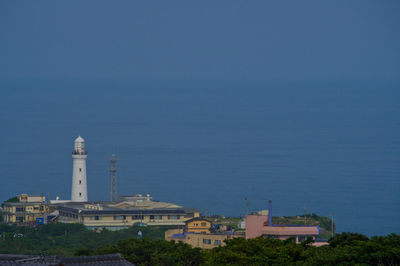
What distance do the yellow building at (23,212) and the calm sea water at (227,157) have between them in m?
16.7

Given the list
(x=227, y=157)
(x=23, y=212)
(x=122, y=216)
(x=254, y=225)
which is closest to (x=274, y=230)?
(x=254, y=225)

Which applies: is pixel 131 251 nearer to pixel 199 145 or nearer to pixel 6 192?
pixel 6 192

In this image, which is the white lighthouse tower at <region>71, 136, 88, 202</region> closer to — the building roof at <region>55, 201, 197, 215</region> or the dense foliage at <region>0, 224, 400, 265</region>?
the building roof at <region>55, 201, 197, 215</region>

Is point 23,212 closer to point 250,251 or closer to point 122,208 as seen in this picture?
point 122,208

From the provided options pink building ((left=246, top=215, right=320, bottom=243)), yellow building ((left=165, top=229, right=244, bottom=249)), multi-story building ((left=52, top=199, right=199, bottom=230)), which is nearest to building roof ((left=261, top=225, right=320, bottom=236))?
pink building ((left=246, top=215, right=320, bottom=243))

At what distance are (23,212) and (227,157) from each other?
195 ft

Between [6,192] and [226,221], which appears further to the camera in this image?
[6,192]

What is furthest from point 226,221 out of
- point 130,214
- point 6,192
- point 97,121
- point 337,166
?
point 97,121

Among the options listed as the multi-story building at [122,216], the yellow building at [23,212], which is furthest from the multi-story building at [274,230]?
the yellow building at [23,212]

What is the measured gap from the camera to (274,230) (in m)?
40.0

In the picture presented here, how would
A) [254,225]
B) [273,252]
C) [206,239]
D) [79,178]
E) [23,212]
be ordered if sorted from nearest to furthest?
[273,252], [254,225], [206,239], [23,212], [79,178]

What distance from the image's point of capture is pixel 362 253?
86.9 ft

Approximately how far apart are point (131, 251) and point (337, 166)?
76608mm

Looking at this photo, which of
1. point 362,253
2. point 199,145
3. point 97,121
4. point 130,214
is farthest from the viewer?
point 97,121
